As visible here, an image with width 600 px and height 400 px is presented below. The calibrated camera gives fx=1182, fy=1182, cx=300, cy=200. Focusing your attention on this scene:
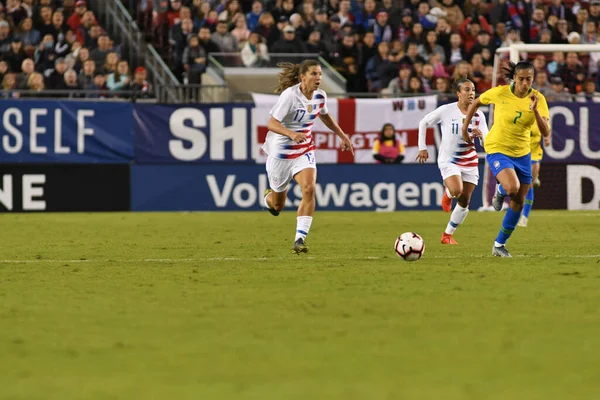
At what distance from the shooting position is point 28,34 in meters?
24.2

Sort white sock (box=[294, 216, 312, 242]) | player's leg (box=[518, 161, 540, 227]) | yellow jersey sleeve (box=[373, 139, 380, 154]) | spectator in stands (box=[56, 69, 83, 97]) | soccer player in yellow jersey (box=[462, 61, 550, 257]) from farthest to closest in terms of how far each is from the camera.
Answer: yellow jersey sleeve (box=[373, 139, 380, 154])
spectator in stands (box=[56, 69, 83, 97])
player's leg (box=[518, 161, 540, 227])
white sock (box=[294, 216, 312, 242])
soccer player in yellow jersey (box=[462, 61, 550, 257])

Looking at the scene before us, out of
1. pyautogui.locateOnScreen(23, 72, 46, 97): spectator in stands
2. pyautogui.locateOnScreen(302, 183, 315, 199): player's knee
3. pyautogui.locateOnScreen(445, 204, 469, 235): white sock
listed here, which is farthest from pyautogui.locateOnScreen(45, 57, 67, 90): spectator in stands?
pyautogui.locateOnScreen(302, 183, 315, 199): player's knee

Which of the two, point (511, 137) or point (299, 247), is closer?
point (511, 137)

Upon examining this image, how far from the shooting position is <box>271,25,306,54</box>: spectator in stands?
25172mm

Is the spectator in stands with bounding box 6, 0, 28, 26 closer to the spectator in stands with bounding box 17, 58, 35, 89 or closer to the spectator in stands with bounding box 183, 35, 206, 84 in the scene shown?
the spectator in stands with bounding box 17, 58, 35, 89

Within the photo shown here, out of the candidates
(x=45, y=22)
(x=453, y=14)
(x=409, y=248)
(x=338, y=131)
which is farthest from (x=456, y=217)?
(x=453, y=14)

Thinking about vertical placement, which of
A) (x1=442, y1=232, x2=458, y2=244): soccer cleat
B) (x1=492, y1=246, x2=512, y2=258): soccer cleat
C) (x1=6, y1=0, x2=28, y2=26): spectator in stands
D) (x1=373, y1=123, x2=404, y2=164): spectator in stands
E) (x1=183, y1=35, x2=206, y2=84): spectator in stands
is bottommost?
(x1=442, y1=232, x2=458, y2=244): soccer cleat

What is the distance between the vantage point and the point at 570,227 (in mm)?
18438

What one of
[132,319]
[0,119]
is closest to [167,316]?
[132,319]

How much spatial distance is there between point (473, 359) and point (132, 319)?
262 centimetres

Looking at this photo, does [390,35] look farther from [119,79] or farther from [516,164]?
[516,164]

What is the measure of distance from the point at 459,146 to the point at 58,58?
10.7 metres

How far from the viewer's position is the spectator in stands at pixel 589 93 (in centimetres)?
2483

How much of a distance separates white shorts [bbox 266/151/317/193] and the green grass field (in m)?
0.80
